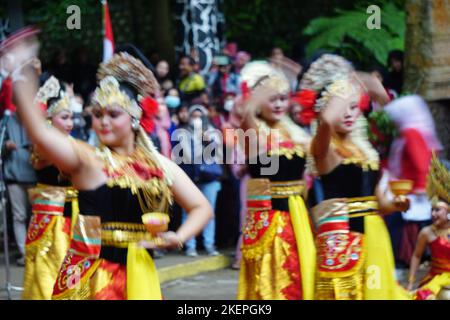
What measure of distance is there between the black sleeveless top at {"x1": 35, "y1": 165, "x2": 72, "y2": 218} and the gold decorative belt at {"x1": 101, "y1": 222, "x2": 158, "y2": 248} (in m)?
2.77

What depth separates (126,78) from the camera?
518cm

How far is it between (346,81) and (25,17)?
8.86m

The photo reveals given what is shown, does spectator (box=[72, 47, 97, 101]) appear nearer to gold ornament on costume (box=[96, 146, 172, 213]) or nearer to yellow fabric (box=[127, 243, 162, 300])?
gold ornament on costume (box=[96, 146, 172, 213])

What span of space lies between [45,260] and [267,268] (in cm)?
Result: 158

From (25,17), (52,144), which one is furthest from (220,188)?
(52,144)

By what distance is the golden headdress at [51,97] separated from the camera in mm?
7660

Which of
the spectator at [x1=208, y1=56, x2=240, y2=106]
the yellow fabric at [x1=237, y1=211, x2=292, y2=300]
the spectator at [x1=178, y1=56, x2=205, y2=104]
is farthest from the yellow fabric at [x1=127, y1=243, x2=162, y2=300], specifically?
the spectator at [x1=208, y1=56, x2=240, y2=106]

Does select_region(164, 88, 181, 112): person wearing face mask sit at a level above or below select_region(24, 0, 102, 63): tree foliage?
below

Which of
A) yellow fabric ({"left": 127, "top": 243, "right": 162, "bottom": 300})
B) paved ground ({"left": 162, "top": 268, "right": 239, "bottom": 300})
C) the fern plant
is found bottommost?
paved ground ({"left": 162, "top": 268, "right": 239, "bottom": 300})

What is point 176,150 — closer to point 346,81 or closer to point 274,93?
point 274,93

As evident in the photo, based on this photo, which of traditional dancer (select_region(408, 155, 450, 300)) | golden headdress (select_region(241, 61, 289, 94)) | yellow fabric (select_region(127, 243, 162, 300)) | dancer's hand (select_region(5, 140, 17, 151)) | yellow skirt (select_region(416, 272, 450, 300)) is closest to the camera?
yellow fabric (select_region(127, 243, 162, 300))

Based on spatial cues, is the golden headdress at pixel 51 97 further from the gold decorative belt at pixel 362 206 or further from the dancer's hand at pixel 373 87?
the gold decorative belt at pixel 362 206

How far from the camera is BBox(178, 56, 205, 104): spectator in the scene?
11.8 m

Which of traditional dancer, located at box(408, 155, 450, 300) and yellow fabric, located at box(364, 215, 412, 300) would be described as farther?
traditional dancer, located at box(408, 155, 450, 300)
